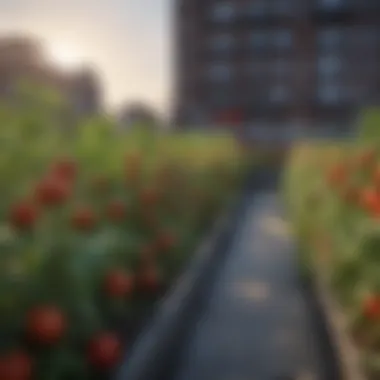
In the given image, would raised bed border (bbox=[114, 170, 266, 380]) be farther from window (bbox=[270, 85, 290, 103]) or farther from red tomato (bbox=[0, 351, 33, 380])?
window (bbox=[270, 85, 290, 103])

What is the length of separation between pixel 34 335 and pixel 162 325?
218 centimetres

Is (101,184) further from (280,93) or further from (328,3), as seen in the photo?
(328,3)

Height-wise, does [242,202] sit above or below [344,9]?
below

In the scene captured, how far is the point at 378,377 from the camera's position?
3.18 metres

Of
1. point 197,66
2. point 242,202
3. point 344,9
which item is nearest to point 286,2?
point 344,9

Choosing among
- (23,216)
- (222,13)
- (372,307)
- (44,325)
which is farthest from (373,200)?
(222,13)

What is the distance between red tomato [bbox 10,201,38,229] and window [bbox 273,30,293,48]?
3147cm

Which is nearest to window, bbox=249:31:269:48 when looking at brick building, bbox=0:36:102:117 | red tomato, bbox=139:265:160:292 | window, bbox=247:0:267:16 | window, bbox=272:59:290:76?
window, bbox=247:0:267:16

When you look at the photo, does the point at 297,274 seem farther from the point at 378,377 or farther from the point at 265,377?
the point at 378,377

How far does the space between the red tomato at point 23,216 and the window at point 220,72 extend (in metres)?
31.5

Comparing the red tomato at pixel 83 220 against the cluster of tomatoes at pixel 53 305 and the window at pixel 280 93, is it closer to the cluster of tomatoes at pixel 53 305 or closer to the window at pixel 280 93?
the cluster of tomatoes at pixel 53 305

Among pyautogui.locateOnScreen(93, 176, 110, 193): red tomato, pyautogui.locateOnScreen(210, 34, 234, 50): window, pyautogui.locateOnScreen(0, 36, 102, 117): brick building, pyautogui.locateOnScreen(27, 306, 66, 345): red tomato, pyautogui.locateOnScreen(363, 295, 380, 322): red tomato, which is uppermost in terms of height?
pyautogui.locateOnScreen(210, 34, 234, 50): window

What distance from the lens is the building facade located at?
107 feet

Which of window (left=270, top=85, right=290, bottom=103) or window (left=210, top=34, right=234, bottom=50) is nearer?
window (left=270, top=85, right=290, bottom=103)
